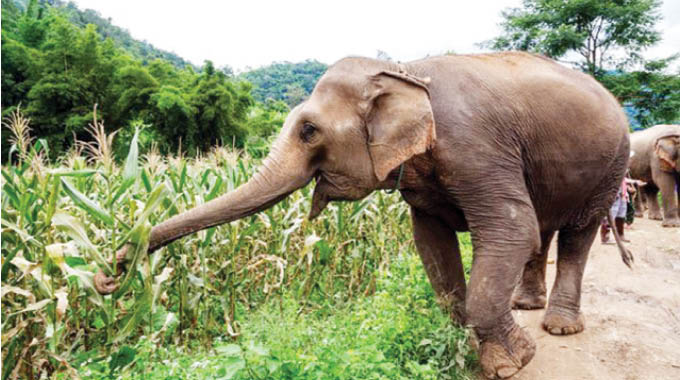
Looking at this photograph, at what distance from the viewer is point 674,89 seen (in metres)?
22.8

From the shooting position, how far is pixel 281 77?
76.5m

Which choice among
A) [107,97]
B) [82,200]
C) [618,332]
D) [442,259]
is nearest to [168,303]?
[82,200]

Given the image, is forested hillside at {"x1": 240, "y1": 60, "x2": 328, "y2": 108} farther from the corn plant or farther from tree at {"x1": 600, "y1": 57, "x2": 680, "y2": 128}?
the corn plant

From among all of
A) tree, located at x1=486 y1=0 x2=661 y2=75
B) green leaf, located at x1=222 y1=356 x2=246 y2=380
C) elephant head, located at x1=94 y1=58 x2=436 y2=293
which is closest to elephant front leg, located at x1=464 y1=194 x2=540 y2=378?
elephant head, located at x1=94 y1=58 x2=436 y2=293

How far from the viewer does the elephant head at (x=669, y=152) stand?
11.2 m

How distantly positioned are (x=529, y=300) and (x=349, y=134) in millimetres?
2948

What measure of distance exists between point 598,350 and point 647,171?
10626 mm

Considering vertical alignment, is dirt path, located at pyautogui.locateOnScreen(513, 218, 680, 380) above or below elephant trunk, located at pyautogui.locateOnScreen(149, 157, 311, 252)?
below

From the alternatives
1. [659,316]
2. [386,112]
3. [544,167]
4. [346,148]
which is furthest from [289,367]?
[659,316]

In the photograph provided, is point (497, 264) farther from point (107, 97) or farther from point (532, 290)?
point (107, 97)

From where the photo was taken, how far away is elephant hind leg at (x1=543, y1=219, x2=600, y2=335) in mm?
4125

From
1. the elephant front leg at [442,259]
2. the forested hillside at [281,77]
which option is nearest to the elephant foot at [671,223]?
the elephant front leg at [442,259]

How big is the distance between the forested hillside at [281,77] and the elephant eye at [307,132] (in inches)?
2495

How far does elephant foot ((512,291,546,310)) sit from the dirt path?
0.08 meters
